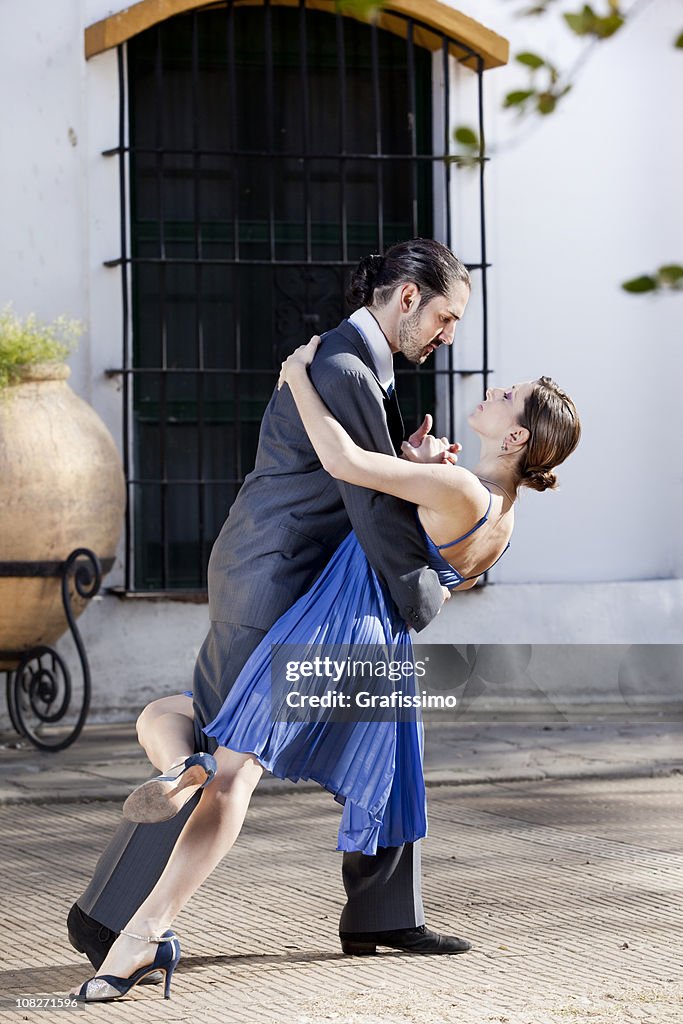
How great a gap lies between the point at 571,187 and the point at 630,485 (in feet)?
5.16

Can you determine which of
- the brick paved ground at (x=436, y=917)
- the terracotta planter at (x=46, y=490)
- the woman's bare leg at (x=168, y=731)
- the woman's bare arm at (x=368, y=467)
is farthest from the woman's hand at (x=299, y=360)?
the terracotta planter at (x=46, y=490)

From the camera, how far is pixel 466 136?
1437 millimetres

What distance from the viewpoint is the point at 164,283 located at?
24.5 feet

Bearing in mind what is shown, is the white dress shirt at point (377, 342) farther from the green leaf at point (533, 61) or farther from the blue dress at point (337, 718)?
the green leaf at point (533, 61)

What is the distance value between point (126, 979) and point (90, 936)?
16 centimetres

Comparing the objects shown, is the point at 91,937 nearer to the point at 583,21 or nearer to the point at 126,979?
the point at 126,979

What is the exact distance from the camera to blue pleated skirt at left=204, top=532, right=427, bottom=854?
10.2ft

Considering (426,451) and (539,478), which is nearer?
(426,451)

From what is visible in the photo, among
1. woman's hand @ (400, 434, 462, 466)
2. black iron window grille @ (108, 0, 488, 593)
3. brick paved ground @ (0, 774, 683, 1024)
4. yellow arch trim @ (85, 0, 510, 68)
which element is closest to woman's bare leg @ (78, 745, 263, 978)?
brick paved ground @ (0, 774, 683, 1024)

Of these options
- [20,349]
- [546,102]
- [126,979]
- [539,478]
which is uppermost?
[20,349]

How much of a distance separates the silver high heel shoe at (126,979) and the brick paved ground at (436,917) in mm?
34

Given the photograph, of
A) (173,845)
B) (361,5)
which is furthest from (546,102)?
(173,845)

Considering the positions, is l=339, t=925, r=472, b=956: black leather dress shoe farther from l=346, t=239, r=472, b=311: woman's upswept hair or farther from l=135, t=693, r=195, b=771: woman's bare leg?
l=346, t=239, r=472, b=311: woman's upswept hair

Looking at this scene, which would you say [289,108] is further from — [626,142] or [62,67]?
[626,142]
